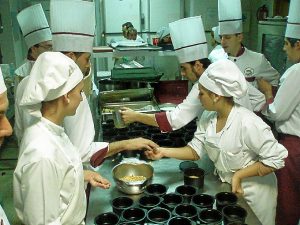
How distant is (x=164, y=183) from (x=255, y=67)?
1.54 meters

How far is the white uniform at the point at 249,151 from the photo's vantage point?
5.19 ft

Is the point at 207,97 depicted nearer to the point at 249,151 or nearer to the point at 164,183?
the point at 249,151

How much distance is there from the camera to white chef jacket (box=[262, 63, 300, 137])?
217 centimetres

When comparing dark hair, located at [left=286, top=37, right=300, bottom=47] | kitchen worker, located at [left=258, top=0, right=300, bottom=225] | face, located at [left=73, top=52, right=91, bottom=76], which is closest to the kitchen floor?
face, located at [left=73, top=52, right=91, bottom=76]

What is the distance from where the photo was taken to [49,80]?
1114 mm

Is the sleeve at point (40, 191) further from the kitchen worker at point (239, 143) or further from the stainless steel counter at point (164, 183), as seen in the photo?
the kitchen worker at point (239, 143)

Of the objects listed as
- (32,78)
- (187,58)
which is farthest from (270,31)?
(32,78)

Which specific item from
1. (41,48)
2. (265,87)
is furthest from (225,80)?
(41,48)

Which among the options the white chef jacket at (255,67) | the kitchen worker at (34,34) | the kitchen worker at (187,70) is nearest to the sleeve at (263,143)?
the kitchen worker at (187,70)

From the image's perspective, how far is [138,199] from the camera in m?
1.55

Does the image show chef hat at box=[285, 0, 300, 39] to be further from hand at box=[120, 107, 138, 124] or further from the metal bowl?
the metal bowl

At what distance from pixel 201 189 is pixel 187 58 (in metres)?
0.84

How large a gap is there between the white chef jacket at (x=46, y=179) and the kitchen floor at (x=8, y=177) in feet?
5.07

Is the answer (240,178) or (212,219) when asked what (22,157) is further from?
(240,178)
